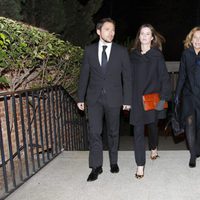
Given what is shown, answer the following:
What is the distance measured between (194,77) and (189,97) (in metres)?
0.26

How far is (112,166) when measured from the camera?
12.3 feet

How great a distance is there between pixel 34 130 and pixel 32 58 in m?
1.03

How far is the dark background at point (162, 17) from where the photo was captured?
48.3 ft

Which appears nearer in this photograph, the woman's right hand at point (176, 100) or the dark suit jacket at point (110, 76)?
the dark suit jacket at point (110, 76)

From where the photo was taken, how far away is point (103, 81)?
3480 millimetres

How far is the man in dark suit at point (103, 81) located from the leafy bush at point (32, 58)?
88cm

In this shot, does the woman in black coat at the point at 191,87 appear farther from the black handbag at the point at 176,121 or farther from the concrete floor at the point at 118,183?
the concrete floor at the point at 118,183

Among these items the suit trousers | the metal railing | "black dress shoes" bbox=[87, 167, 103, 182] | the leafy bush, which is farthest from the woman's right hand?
the leafy bush

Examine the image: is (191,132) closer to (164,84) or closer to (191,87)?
(191,87)

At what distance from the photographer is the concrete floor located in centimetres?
314

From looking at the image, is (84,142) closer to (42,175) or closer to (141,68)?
(42,175)

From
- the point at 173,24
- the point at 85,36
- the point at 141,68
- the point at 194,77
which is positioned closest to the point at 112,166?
the point at 141,68

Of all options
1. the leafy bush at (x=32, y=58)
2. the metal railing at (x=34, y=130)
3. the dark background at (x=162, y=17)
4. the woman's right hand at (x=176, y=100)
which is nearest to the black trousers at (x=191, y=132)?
the woman's right hand at (x=176, y=100)

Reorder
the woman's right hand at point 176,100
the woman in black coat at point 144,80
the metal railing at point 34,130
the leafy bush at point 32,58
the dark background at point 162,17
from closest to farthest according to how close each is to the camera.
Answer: the metal railing at point 34,130 < the woman in black coat at point 144,80 < the leafy bush at point 32,58 < the woman's right hand at point 176,100 < the dark background at point 162,17
